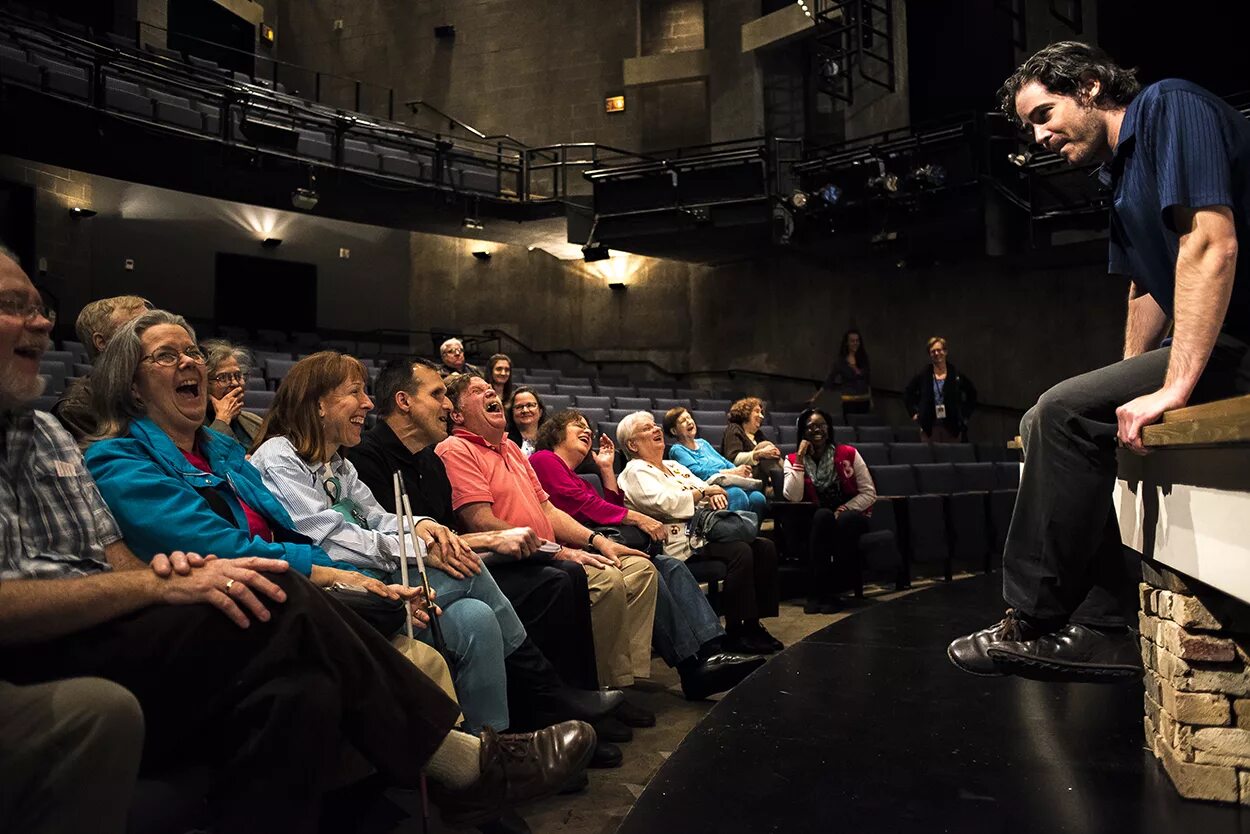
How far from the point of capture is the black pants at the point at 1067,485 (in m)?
1.60

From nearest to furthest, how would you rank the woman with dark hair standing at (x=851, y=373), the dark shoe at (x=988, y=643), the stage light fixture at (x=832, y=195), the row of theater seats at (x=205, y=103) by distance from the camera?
the dark shoe at (x=988, y=643), the row of theater seats at (x=205, y=103), the woman with dark hair standing at (x=851, y=373), the stage light fixture at (x=832, y=195)

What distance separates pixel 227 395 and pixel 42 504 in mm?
1524

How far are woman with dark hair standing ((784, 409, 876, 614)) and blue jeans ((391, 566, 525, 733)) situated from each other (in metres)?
2.89

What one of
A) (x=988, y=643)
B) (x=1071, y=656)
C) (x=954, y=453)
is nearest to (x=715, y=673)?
(x=988, y=643)

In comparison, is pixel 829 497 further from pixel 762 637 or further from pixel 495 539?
pixel 495 539

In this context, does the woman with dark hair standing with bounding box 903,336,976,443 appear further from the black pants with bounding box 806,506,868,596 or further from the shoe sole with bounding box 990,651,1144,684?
the shoe sole with bounding box 990,651,1144,684

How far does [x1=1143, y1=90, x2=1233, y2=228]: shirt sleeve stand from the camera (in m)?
1.41

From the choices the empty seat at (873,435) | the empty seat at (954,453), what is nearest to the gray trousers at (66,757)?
the empty seat at (954,453)

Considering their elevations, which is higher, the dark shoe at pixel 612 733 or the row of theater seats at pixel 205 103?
the row of theater seats at pixel 205 103

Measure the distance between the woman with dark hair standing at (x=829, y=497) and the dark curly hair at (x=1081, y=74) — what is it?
10.6 ft

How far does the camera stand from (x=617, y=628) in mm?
2820

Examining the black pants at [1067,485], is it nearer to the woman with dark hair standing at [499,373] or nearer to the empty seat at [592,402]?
the woman with dark hair standing at [499,373]

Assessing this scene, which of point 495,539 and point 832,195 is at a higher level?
point 832,195

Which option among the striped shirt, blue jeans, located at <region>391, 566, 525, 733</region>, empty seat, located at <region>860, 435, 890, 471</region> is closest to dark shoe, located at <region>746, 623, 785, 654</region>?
blue jeans, located at <region>391, 566, 525, 733</region>
